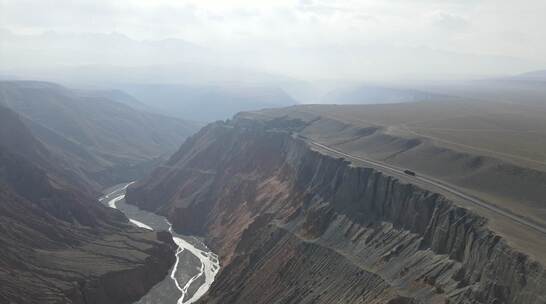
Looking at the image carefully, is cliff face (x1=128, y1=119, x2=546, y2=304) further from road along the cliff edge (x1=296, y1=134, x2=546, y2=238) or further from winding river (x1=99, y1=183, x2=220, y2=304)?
road along the cliff edge (x1=296, y1=134, x2=546, y2=238)

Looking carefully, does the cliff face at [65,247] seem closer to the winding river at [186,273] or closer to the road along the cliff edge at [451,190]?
the winding river at [186,273]

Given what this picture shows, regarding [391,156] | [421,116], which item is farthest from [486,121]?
[391,156]

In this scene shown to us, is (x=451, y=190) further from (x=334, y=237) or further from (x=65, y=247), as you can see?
(x=65, y=247)

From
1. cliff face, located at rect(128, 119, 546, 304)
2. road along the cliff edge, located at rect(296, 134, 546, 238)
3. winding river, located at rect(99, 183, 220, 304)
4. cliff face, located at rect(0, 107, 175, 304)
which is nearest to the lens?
cliff face, located at rect(128, 119, 546, 304)

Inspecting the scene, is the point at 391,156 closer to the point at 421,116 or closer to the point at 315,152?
the point at 315,152

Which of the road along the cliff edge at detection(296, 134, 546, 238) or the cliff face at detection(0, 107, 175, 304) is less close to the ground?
the road along the cliff edge at detection(296, 134, 546, 238)

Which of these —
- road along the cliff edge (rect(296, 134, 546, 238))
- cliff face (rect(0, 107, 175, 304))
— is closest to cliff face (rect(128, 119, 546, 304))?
road along the cliff edge (rect(296, 134, 546, 238))
